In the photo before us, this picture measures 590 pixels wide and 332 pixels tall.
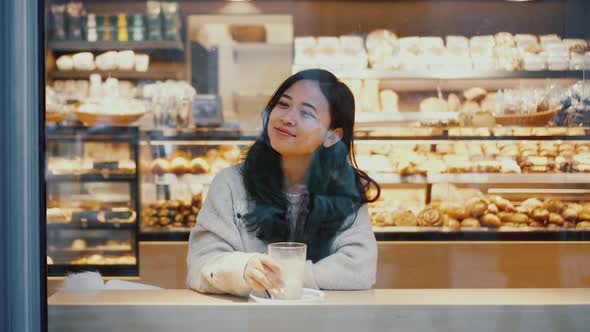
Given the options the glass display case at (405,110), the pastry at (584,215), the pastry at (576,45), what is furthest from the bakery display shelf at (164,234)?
the pastry at (576,45)

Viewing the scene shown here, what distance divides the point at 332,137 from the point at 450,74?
1.97 meters

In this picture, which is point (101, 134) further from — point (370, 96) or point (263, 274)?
point (263, 274)

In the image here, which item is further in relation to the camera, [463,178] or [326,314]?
[463,178]

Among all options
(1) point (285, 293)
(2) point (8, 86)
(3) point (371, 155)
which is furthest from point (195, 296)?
(3) point (371, 155)

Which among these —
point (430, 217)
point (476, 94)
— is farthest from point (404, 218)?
point (476, 94)

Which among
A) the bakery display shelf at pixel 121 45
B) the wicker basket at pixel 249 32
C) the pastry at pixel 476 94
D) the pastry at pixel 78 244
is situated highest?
the wicker basket at pixel 249 32

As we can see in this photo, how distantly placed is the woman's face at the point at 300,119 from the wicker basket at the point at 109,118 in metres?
1.95

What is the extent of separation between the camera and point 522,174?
10.3ft

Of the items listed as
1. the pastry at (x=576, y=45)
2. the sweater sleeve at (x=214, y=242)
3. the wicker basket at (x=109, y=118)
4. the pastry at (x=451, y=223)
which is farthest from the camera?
the wicker basket at (x=109, y=118)

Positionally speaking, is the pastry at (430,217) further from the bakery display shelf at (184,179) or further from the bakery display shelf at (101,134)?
the bakery display shelf at (101,134)

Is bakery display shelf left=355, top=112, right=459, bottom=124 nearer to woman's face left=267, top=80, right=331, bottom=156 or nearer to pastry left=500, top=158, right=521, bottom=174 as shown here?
pastry left=500, top=158, right=521, bottom=174

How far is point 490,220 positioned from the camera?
10.1ft

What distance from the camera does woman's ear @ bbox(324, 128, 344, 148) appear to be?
165 centimetres

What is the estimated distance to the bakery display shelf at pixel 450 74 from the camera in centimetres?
328
